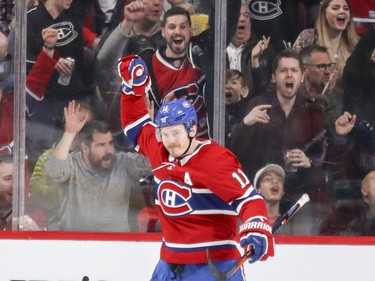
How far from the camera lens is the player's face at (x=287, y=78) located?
19.1ft

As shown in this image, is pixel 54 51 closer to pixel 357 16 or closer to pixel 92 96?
pixel 92 96

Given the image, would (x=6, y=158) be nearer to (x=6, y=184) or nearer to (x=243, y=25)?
(x=6, y=184)

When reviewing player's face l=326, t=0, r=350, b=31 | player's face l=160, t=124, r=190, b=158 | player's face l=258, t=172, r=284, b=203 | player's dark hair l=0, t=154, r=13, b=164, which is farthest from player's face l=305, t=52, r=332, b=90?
player's face l=160, t=124, r=190, b=158

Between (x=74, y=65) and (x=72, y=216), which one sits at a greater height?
(x=74, y=65)

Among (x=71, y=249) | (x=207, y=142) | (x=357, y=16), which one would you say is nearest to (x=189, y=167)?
(x=207, y=142)

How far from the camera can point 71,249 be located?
5574 mm

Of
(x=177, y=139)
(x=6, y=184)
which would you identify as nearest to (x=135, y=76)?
(x=177, y=139)

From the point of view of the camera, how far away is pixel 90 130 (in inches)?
226

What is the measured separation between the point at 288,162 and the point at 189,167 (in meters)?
1.45

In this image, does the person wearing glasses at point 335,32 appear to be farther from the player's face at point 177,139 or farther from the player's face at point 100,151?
the player's face at point 177,139

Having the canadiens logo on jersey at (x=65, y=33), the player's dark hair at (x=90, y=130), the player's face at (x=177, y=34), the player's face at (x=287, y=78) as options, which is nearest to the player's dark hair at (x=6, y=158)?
the player's dark hair at (x=90, y=130)

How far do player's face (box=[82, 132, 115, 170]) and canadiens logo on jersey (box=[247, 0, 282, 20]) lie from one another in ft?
2.91

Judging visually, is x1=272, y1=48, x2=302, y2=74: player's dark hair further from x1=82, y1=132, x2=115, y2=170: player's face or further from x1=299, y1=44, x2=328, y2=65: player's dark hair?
x1=82, y1=132, x2=115, y2=170: player's face

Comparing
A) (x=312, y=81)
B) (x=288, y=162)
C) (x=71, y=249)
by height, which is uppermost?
(x=312, y=81)
